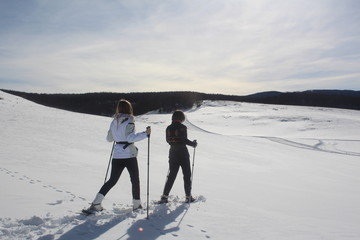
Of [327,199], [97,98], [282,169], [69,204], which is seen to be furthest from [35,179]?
[97,98]

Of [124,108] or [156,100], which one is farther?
[156,100]

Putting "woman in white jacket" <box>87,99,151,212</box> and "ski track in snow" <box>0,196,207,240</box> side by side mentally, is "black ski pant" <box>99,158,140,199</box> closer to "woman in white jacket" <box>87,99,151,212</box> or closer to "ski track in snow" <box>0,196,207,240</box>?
"woman in white jacket" <box>87,99,151,212</box>

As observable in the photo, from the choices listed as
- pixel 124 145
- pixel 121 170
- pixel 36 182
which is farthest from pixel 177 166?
pixel 36 182

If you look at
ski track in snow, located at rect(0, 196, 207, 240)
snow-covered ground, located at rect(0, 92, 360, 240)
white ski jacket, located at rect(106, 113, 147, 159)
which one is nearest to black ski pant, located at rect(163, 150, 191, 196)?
snow-covered ground, located at rect(0, 92, 360, 240)

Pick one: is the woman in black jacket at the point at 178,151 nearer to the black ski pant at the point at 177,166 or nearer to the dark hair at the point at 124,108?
the black ski pant at the point at 177,166

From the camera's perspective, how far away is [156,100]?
11162 centimetres

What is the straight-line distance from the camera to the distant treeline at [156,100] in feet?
323

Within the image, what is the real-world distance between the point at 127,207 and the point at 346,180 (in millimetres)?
9129

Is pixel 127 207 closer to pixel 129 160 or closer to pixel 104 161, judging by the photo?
pixel 129 160

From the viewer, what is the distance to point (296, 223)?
5.30 meters

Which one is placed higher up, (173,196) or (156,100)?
(156,100)

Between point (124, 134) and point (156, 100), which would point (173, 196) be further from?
point (156, 100)

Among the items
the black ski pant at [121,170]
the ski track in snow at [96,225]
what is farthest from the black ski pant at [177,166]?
the black ski pant at [121,170]

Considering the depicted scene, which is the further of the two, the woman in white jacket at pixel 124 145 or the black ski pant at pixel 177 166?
the black ski pant at pixel 177 166
